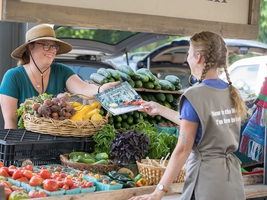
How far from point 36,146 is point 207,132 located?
1478 mm

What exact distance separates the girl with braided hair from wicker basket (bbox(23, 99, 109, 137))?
1.17 meters

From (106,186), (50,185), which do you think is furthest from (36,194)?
(106,186)

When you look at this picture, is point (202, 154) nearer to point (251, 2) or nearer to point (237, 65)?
point (251, 2)

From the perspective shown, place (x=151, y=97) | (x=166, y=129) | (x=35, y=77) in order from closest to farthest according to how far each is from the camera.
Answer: (x=35, y=77)
(x=166, y=129)
(x=151, y=97)

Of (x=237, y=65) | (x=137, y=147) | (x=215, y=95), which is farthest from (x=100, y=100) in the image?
(x=237, y=65)

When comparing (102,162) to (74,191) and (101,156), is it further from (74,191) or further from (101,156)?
(74,191)

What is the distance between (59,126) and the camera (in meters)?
4.07

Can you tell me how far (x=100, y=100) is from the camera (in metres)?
4.26

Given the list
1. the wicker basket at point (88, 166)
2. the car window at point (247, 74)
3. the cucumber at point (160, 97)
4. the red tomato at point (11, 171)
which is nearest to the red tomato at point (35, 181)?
the red tomato at point (11, 171)

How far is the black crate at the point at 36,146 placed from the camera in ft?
12.6

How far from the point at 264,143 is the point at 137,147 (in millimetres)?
1304

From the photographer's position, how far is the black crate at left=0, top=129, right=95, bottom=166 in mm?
3826

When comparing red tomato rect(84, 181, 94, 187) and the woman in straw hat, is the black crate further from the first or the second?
red tomato rect(84, 181, 94, 187)

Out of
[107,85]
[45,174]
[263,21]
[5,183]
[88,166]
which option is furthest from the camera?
[263,21]
